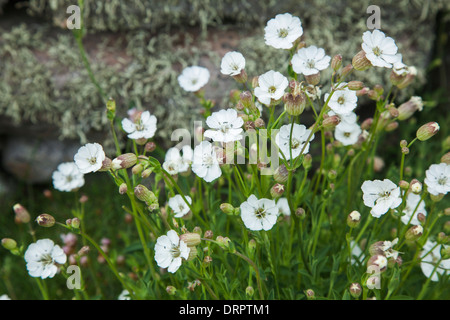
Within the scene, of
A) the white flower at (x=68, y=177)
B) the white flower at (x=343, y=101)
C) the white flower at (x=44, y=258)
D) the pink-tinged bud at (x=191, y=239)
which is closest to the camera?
the pink-tinged bud at (x=191, y=239)

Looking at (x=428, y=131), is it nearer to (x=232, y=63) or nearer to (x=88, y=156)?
(x=232, y=63)

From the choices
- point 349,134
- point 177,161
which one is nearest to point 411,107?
point 349,134

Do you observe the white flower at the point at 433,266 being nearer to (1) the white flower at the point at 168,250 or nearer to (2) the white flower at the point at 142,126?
(1) the white flower at the point at 168,250

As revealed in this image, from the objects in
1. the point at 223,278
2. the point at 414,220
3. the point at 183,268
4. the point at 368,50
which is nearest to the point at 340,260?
the point at 414,220

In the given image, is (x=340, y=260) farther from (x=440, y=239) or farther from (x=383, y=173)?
(x=383, y=173)

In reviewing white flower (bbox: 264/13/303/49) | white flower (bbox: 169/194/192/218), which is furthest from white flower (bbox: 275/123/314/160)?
white flower (bbox: 169/194/192/218)

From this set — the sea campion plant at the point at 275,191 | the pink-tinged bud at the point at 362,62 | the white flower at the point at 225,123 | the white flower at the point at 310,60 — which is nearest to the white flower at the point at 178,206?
the sea campion plant at the point at 275,191

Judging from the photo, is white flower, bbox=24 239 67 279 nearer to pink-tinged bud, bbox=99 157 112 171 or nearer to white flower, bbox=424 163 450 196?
pink-tinged bud, bbox=99 157 112 171
